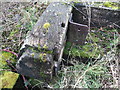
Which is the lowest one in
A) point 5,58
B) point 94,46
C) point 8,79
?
point 8,79

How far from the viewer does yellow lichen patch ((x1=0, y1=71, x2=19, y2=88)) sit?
6.47 feet

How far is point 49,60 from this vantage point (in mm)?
1738

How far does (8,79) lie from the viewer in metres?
2.03

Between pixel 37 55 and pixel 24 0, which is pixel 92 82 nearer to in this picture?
pixel 37 55

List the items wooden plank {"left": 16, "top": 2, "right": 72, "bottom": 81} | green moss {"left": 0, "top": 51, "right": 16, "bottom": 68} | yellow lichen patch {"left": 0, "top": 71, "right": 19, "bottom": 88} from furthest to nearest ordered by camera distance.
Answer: green moss {"left": 0, "top": 51, "right": 16, "bottom": 68} → yellow lichen patch {"left": 0, "top": 71, "right": 19, "bottom": 88} → wooden plank {"left": 16, "top": 2, "right": 72, "bottom": 81}

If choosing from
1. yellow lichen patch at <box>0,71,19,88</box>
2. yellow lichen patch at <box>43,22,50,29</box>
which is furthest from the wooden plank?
yellow lichen patch at <box>0,71,19,88</box>

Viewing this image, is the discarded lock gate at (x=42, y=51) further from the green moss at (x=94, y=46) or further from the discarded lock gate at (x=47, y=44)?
the green moss at (x=94, y=46)

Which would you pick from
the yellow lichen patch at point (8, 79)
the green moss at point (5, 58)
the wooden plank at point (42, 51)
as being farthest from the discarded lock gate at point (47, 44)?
the green moss at point (5, 58)

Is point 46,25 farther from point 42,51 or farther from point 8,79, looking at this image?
point 8,79

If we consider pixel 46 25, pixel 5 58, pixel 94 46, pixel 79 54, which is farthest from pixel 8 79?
pixel 94 46

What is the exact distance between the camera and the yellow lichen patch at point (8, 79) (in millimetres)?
1973

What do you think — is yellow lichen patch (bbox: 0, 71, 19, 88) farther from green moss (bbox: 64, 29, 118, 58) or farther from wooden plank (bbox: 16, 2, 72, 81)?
green moss (bbox: 64, 29, 118, 58)

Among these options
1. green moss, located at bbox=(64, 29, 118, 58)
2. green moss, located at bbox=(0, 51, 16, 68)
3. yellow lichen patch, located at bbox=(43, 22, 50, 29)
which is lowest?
green moss, located at bbox=(0, 51, 16, 68)

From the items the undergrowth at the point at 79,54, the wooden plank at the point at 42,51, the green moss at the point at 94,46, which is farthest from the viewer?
the green moss at the point at 94,46
